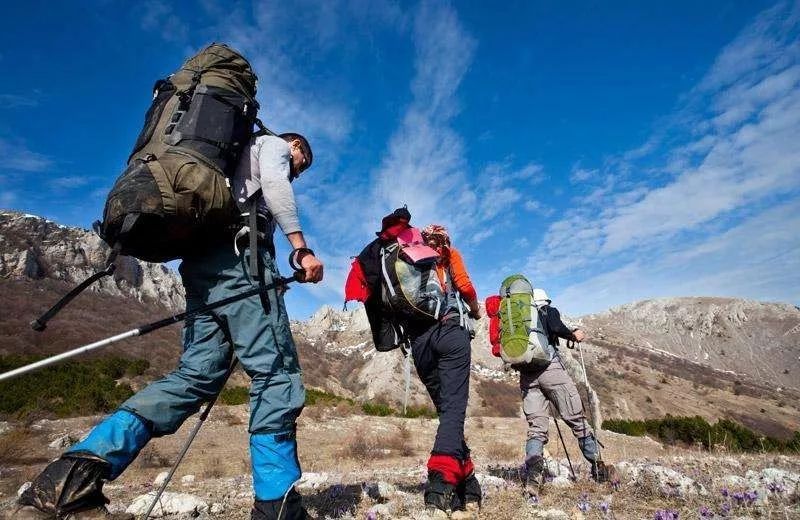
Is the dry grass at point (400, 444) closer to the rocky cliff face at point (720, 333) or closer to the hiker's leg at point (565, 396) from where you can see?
the hiker's leg at point (565, 396)

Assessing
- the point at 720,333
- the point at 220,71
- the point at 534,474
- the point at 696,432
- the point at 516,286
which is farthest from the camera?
the point at 720,333

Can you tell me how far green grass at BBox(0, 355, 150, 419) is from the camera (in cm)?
1044

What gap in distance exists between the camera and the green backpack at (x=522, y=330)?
15.3 ft

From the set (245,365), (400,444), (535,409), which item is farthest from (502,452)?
(245,365)

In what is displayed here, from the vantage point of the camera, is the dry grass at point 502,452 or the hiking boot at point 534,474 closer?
the hiking boot at point 534,474

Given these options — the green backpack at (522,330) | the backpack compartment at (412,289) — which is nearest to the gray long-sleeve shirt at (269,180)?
the backpack compartment at (412,289)

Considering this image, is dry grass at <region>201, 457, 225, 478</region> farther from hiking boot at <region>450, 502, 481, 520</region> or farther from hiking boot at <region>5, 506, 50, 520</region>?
hiking boot at <region>5, 506, 50, 520</region>

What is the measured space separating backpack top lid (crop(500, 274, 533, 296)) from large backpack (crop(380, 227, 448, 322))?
209 cm

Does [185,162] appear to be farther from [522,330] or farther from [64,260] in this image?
[64,260]

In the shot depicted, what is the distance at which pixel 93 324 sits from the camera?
86.8ft

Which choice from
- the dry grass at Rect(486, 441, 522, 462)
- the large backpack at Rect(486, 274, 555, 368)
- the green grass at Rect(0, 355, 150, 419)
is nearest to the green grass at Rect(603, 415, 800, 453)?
the dry grass at Rect(486, 441, 522, 462)

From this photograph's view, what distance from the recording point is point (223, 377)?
2527 mm

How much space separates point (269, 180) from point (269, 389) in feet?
3.82

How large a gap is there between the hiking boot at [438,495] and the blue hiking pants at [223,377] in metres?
1.01
